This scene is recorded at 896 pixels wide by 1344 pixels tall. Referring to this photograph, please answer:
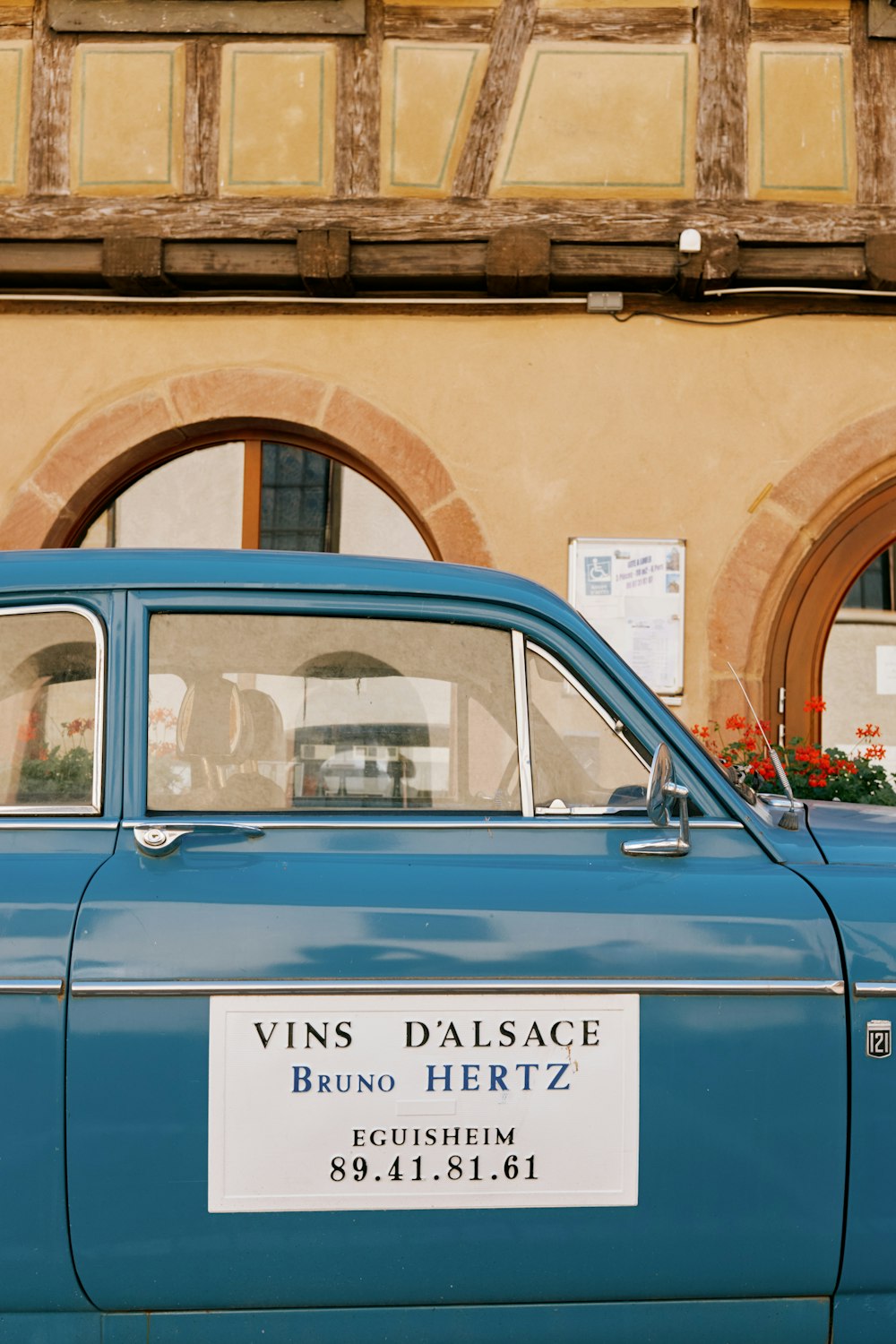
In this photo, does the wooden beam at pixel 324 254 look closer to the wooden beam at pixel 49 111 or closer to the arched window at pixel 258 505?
the arched window at pixel 258 505

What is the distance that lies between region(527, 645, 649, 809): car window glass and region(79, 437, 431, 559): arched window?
471 centimetres

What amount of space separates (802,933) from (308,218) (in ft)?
17.7

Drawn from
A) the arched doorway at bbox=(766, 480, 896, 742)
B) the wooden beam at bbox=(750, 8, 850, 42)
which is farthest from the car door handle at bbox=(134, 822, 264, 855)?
the wooden beam at bbox=(750, 8, 850, 42)

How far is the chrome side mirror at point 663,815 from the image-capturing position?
7.89ft

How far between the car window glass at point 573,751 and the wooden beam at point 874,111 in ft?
17.3

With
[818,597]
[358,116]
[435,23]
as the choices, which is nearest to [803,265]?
[818,597]

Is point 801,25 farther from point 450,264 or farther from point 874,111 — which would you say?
point 450,264

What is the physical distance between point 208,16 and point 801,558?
417cm

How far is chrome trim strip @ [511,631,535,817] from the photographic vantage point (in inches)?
99.7

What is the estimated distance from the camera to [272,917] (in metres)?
2.34

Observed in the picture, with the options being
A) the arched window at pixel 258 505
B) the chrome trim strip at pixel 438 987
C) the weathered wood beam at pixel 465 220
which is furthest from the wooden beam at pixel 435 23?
the chrome trim strip at pixel 438 987

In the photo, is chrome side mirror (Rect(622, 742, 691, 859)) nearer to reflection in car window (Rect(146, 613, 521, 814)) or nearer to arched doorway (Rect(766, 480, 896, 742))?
reflection in car window (Rect(146, 613, 521, 814))

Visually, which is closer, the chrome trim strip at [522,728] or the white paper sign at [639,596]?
the chrome trim strip at [522,728]

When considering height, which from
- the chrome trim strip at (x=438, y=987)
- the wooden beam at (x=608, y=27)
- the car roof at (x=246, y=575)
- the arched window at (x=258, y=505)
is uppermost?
the wooden beam at (x=608, y=27)
